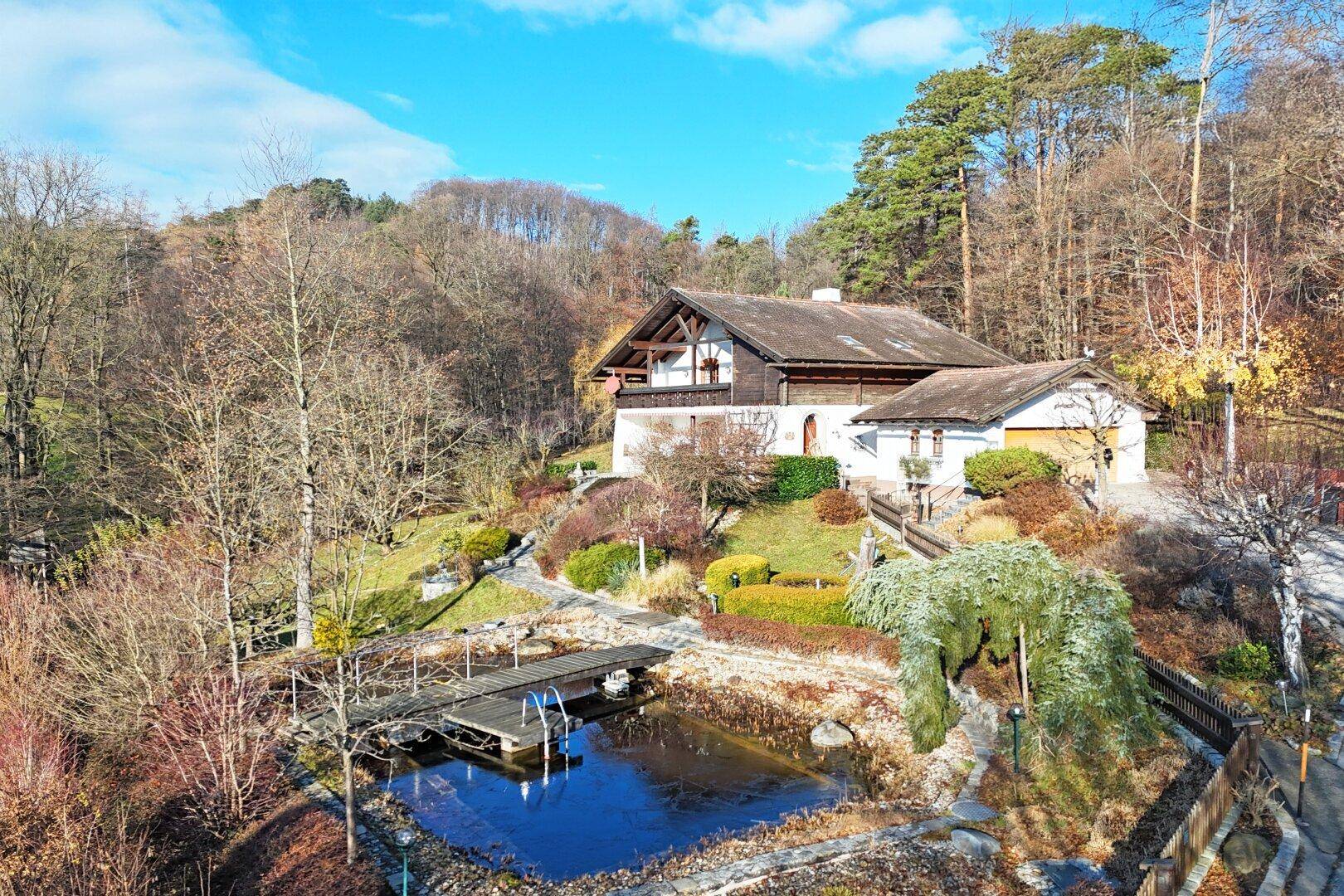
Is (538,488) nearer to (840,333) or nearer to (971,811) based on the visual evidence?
(840,333)

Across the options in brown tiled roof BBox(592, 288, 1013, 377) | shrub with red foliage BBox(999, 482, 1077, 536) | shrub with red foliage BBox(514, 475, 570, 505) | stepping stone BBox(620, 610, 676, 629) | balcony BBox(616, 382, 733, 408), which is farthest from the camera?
balcony BBox(616, 382, 733, 408)

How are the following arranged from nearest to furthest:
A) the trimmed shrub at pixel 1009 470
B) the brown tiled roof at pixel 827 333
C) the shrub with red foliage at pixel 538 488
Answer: the trimmed shrub at pixel 1009 470, the brown tiled roof at pixel 827 333, the shrub with red foliage at pixel 538 488

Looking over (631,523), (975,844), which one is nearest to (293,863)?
(975,844)

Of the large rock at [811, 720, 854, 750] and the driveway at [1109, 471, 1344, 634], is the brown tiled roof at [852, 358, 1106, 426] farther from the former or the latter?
the large rock at [811, 720, 854, 750]

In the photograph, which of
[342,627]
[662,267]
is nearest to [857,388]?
[342,627]

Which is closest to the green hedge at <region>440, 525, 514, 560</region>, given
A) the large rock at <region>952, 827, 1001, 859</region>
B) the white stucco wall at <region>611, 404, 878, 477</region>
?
the white stucco wall at <region>611, 404, 878, 477</region>

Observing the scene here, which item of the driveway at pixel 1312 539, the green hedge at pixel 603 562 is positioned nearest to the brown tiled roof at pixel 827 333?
the green hedge at pixel 603 562

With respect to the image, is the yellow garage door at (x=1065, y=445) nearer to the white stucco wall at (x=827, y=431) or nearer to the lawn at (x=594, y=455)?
the white stucco wall at (x=827, y=431)
